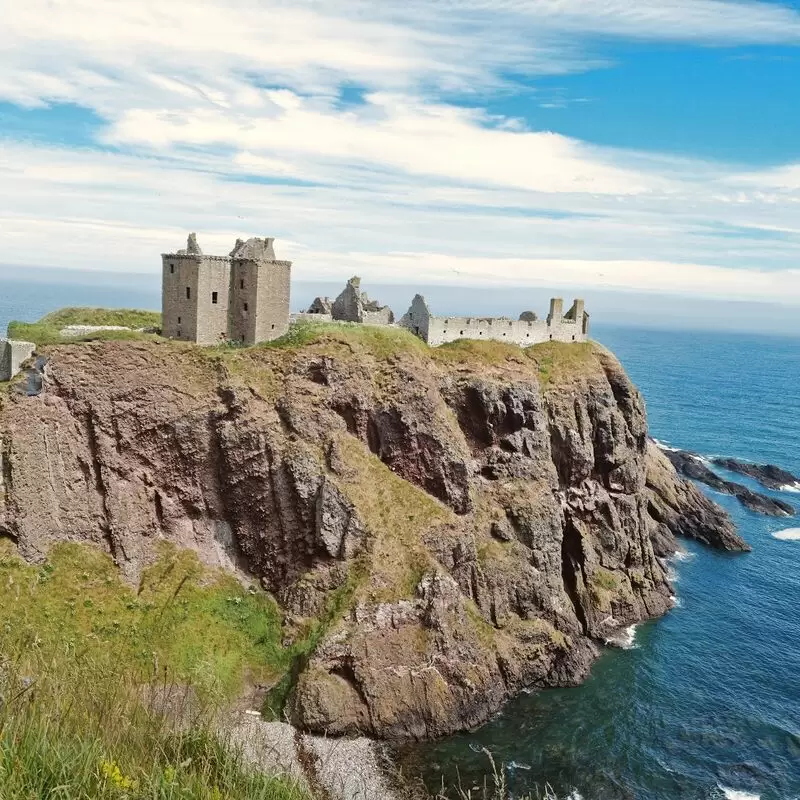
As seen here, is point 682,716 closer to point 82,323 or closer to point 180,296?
point 180,296

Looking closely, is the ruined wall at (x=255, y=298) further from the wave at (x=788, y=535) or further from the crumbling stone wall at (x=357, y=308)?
the wave at (x=788, y=535)

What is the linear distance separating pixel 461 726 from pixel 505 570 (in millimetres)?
12619

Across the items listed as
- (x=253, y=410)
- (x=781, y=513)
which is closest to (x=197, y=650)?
(x=253, y=410)

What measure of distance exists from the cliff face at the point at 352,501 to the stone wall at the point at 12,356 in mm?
1958

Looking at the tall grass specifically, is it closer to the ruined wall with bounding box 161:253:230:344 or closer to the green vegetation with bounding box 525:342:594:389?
the ruined wall with bounding box 161:253:230:344

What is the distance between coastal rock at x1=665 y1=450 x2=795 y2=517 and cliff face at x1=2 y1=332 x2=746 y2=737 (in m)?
39.1

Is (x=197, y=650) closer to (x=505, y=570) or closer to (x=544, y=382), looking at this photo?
(x=505, y=570)

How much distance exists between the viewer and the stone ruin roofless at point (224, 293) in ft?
190

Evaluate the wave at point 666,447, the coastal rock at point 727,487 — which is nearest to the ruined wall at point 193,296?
the coastal rock at point 727,487

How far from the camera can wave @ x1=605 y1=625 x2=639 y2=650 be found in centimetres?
5978

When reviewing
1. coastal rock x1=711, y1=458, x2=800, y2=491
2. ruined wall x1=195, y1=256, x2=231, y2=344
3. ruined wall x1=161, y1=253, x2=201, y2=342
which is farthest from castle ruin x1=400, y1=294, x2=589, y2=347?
coastal rock x1=711, y1=458, x2=800, y2=491

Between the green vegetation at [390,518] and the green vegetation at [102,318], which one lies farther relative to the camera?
the green vegetation at [102,318]

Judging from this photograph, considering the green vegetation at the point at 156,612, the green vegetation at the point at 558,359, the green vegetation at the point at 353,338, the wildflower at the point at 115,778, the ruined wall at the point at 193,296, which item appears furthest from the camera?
the green vegetation at the point at 558,359

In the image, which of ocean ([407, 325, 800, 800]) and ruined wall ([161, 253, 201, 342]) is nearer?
ocean ([407, 325, 800, 800])
